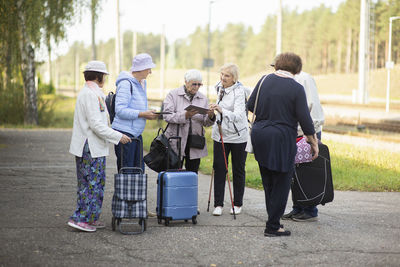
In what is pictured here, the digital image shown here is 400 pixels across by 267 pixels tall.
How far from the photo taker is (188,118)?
7.73 m

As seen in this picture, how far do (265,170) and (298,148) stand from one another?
73 cm

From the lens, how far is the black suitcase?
24.7 ft

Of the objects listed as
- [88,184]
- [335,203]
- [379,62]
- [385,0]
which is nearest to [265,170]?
[88,184]

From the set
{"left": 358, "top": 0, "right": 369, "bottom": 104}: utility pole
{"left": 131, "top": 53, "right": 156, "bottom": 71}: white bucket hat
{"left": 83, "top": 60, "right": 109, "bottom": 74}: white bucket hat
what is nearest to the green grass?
{"left": 131, "top": 53, "right": 156, "bottom": 71}: white bucket hat

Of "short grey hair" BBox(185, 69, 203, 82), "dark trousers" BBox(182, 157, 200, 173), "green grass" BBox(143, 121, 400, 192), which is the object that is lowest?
"green grass" BBox(143, 121, 400, 192)

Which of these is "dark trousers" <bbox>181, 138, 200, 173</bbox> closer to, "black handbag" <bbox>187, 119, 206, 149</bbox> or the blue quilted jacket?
"black handbag" <bbox>187, 119, 206, 149</bbox>

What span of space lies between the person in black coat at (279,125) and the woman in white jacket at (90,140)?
152cm

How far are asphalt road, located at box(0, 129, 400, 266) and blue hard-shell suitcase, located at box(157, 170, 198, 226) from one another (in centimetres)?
14

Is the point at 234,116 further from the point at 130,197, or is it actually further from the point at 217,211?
the point at 130,197

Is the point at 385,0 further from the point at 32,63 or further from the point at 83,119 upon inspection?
the point at 83,119

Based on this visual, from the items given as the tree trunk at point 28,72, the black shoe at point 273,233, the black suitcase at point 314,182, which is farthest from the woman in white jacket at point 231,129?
the tree trunk at point 28,72

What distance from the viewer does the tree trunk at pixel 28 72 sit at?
23.2 m

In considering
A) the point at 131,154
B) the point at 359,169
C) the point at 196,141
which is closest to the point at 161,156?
the point at 131,154

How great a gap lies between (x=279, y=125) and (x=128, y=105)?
1879 millimetres
